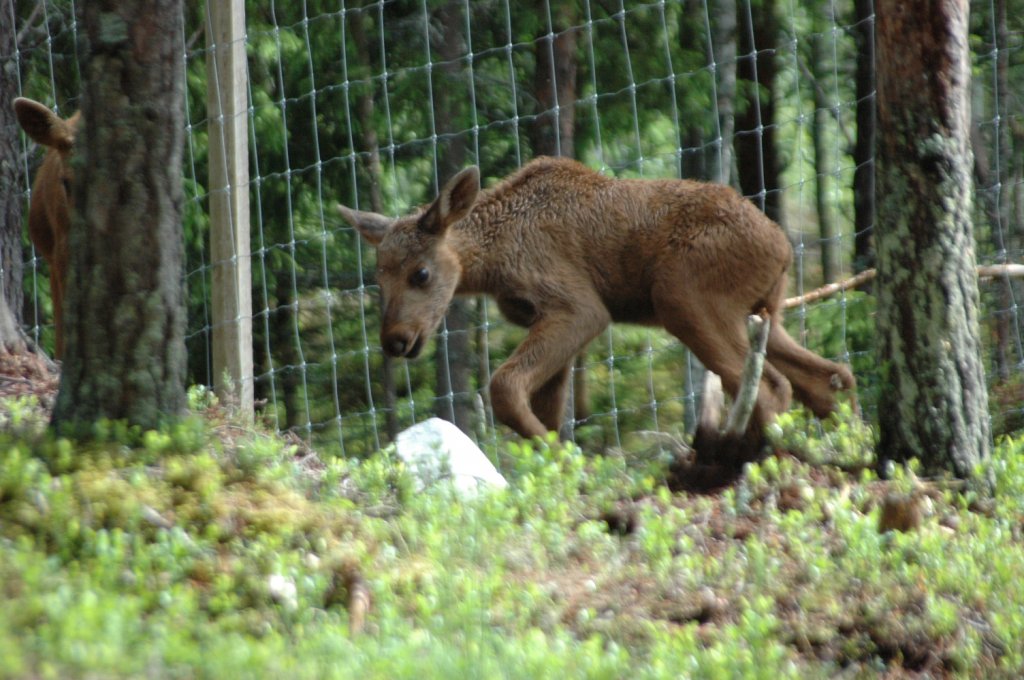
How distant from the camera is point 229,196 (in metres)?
7.77

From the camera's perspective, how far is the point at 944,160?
7316 millimetres

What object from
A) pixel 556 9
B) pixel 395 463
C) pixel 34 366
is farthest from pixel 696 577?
pixel 556 9

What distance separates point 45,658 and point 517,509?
108 inches

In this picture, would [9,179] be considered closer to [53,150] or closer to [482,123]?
[53,150]

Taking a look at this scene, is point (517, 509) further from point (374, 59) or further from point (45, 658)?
point (374, 59)

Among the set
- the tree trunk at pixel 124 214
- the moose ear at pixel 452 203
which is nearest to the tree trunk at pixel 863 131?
the moose ear at pixel 452 203

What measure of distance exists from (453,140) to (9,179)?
463 centimetres

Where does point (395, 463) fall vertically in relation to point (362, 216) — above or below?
below

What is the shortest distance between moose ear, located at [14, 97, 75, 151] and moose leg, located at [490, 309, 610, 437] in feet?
10.6

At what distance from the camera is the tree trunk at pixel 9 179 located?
933cm

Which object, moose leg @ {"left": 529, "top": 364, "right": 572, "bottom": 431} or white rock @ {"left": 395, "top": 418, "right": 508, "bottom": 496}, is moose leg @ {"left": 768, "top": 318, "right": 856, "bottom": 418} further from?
white rock @ {"left": 395, "top": 418, "right": 508, "bottom": 496}

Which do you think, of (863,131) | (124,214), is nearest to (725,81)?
(863,131)

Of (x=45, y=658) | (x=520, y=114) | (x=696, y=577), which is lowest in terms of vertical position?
(x=696, y=577)

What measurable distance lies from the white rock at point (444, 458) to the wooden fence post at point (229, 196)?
1.11 m
